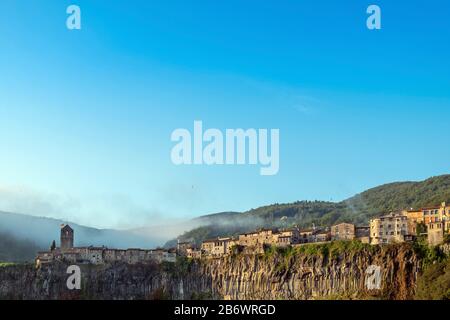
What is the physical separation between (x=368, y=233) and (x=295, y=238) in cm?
1045

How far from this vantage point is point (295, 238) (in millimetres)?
96000

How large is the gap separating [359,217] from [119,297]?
4849 centimetres

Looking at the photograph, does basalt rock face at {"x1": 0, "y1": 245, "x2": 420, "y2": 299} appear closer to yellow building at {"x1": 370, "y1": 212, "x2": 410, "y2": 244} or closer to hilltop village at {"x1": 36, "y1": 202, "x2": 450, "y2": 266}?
hilltop village at {"x1": 36, "y1": 202, "x2": 450, "y2": 266}

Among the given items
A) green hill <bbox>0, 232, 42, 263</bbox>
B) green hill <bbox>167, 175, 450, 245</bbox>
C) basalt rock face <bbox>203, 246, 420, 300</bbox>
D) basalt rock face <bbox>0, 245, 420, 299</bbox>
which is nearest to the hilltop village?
basalt rock face <bbox>0, 245, 420, 299</bbox>

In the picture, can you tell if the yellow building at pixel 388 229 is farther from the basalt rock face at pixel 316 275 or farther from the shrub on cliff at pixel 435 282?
the shrub on cliff at pixel 435 282

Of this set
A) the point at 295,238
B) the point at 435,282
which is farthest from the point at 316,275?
the point at 435,282

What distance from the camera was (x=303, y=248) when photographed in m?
89.6

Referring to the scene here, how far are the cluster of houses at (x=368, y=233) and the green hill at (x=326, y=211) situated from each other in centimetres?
2785

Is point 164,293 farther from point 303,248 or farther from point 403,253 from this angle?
point 403,253

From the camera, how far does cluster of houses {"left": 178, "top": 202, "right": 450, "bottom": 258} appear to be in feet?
262

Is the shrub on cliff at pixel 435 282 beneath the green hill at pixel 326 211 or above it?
beneath

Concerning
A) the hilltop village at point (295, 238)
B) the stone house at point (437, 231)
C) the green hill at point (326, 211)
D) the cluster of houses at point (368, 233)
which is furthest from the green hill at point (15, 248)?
the stone house at point (437, 231)

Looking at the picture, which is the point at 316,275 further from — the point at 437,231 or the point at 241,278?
A: the point at 437,231

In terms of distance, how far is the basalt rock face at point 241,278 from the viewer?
3017 inches
